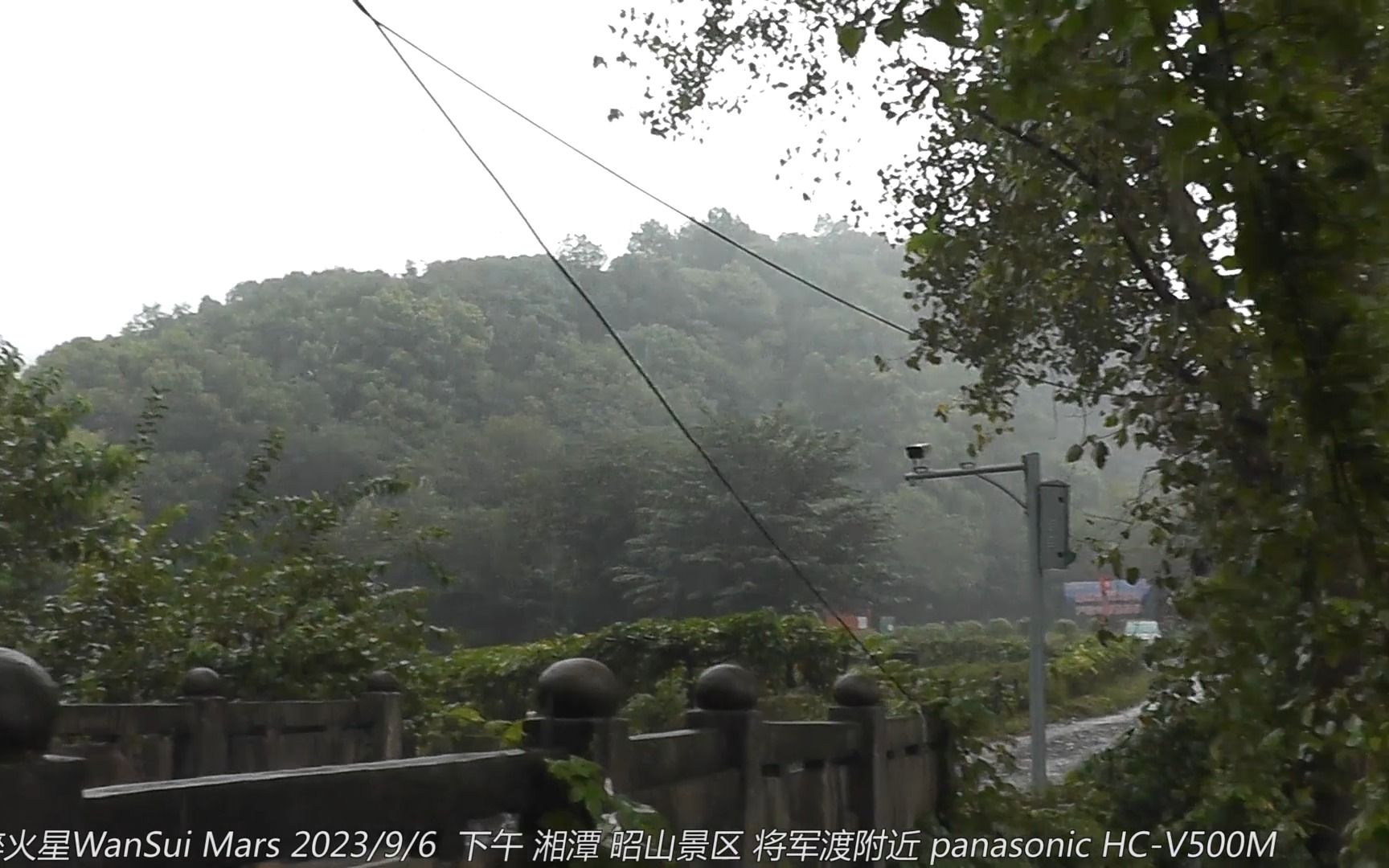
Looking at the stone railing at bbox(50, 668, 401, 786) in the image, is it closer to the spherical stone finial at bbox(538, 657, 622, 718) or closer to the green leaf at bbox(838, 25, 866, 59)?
the spherical stone finial at bbox(538, 657, 622, 718)

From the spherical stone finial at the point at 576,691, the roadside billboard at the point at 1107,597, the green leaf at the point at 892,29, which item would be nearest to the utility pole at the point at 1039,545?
the roadside billboard at the point at 1107,597

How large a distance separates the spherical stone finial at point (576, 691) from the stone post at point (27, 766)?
1.47m

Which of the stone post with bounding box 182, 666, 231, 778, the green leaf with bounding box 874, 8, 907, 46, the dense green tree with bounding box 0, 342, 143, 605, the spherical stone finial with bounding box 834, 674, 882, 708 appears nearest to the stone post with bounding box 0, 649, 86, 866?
the green leaf with bounding box 874, 8, 907, 46

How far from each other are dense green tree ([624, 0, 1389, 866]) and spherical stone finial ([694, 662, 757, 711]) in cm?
142

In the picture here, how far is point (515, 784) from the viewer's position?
3277 millimetres

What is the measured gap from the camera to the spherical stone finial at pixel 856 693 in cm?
599

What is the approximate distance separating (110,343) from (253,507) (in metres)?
9.86

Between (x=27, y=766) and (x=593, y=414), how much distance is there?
2708cm

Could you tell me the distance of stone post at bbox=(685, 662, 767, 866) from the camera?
457 cm

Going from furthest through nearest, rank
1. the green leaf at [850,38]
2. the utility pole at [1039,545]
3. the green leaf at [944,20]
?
the utility pole at [1039,545]
the green leaf at [850,38]
the green leaf at [944,20]

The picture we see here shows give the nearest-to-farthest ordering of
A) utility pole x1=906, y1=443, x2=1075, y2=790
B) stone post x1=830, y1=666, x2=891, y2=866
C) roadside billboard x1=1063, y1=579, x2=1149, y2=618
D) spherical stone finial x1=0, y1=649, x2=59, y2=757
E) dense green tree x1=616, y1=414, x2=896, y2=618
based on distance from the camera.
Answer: spherical stone finial x1=0, y1=649, x2=59, y2=757 < stone post x1=830, y1=666, x2=891, y2=866 < utility pole x1=906, y1=443, x2=1075, y2=790 < roadside billboard x1=1063, y1=579, x2=1149, y2=618 < dense green tree x1=616, y1=414, x2=896, y2=618

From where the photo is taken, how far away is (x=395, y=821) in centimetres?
287

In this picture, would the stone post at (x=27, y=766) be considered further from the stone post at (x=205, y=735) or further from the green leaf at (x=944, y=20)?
the stone post at (x=205, y=735)

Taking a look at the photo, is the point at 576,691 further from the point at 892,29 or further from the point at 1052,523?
the point at 1052,523
